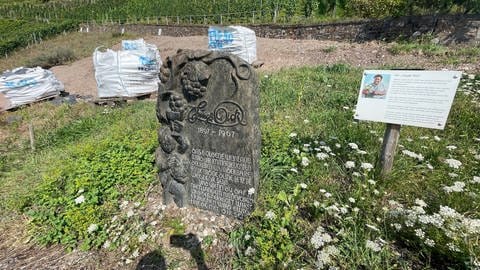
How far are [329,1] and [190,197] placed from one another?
19.0 metres

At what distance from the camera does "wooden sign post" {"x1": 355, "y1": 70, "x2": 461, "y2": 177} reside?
240 cm

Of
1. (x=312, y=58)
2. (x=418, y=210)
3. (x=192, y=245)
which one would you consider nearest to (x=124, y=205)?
(x=192, y=245)

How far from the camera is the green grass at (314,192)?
7.07 feet

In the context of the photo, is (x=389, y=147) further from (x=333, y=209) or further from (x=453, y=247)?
(x=453, y=247)

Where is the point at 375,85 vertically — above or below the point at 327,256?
above

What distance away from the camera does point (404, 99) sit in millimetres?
2580

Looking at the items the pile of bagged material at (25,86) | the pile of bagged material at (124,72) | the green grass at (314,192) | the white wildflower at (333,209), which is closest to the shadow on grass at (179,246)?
the green grass at (314,192)

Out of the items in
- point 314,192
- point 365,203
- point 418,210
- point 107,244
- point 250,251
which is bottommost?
point 107,244

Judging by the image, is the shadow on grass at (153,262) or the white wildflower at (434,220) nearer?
the white wildflower at (434,220)

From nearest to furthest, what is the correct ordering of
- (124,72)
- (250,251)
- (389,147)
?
1. (250,251)
2. (389,147)
3. (124,72)

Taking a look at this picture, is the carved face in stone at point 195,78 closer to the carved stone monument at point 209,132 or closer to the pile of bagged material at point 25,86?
the carved stone monument at point 209,132

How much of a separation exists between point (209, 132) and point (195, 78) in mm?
602
